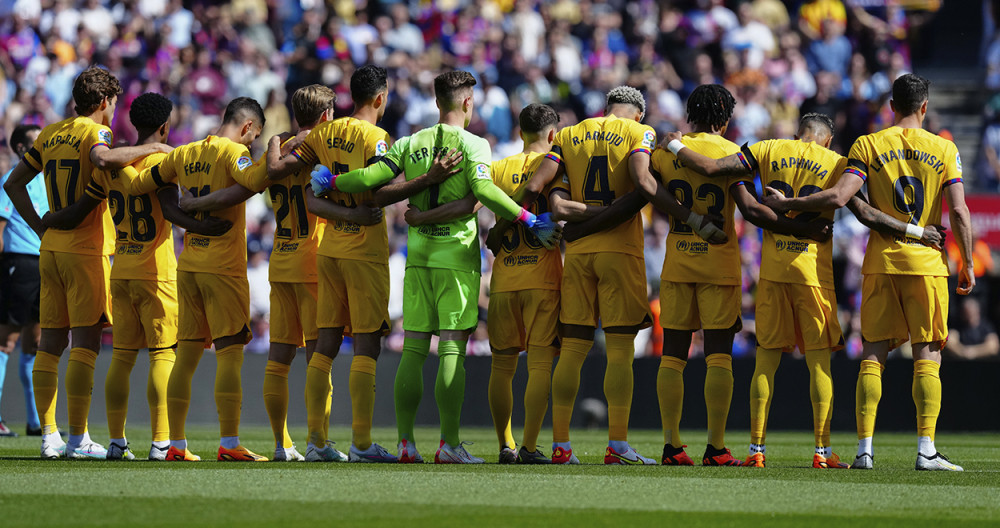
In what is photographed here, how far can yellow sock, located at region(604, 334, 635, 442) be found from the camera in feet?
29.3

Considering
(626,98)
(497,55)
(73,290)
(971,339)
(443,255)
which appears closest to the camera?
(443,255)

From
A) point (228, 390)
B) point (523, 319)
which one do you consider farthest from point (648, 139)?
point (228, 390)

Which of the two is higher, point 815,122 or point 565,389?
point 815,122

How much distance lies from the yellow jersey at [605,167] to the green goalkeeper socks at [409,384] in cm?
133

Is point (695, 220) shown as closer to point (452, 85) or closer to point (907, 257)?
point (907, 257)

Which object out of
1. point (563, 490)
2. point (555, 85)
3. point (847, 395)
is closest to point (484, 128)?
point (555, 85)

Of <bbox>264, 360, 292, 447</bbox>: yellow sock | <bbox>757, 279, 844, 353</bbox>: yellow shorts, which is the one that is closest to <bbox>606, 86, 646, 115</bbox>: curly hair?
<bbox>757, 279, 844, 353</bbox>: yellow shorts

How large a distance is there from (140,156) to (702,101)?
4.14 metres

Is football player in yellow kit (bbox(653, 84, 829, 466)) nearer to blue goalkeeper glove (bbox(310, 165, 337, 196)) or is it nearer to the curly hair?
the curly hair

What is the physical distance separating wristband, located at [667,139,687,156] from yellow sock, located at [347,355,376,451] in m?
2.58

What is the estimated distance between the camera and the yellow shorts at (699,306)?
29.2 ft

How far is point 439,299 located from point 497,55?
13637mm

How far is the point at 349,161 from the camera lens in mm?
9070

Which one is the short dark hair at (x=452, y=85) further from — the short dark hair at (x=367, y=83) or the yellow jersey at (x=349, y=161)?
the yellow jersey at (x=349, y=161)
